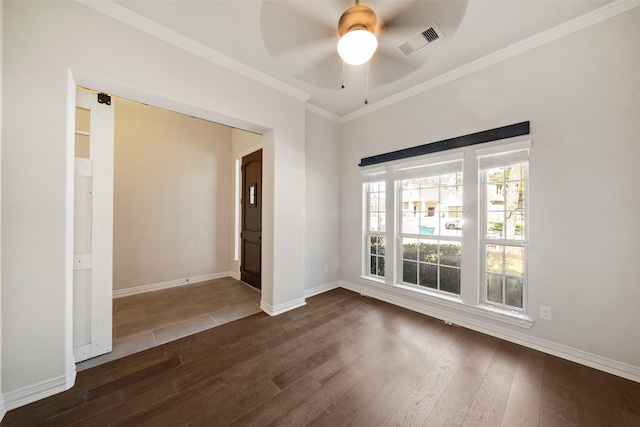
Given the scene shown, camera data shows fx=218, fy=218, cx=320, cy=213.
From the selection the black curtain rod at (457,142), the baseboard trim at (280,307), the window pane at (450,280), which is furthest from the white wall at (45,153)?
the window pane at (450,280)

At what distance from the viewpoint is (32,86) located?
1600 millimetres

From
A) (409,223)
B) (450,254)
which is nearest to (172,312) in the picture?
(409,223)

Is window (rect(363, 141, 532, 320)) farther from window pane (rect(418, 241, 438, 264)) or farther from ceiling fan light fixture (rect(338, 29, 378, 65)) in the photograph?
ceiling fan light fixture (rect(338, 29, 378, 65))

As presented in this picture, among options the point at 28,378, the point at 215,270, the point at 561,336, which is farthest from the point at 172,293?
the point at 561,336

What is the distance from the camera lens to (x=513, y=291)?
8.05 feet

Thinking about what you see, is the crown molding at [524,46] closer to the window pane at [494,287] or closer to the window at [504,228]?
the window at [504,228]

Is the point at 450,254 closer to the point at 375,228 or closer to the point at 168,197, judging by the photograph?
the point at 375,228

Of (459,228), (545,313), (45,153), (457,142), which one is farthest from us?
(459,228)

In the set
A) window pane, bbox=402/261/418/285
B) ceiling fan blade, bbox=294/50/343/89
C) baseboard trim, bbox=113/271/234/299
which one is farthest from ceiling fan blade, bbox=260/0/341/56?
baseboard trim, bbox=113/271/234/299

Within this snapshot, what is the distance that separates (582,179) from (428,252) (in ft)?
5.43

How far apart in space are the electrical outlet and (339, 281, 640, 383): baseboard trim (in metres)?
0.23

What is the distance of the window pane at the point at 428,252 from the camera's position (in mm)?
3064

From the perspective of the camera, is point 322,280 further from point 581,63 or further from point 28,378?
point 581,63

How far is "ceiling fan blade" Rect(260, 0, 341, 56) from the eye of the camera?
185 cm
